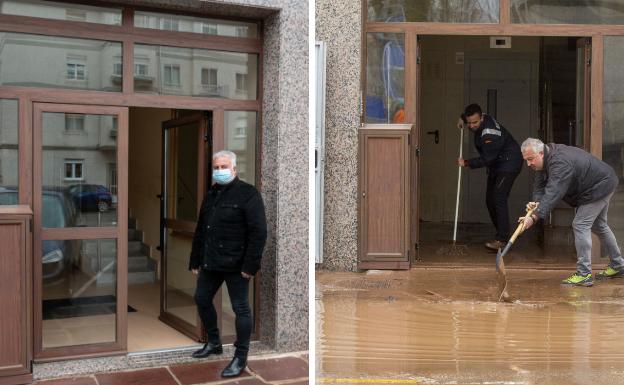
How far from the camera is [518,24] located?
939cm

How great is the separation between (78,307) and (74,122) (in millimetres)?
1472

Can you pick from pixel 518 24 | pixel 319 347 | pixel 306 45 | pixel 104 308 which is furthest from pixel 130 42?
pixel 518 24

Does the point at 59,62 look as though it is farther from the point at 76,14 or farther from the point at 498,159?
the point at 498,159

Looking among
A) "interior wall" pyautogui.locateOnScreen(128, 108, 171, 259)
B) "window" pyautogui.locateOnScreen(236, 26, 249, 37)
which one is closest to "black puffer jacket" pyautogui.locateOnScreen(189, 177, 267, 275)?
"window" pyautogui.locateOnScreen(236, 26, 249, 37)

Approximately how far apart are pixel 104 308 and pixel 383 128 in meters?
3.82

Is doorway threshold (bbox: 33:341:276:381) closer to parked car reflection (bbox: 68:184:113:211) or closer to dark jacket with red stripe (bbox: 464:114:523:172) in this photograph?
parked car reflection (bbox: 68:184:113:211)

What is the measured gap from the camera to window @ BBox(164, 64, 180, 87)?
278 inches

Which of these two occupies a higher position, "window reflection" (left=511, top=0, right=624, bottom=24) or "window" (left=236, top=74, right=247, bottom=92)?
"window reflection" (left=511, top=0, right=624, bottom=24)

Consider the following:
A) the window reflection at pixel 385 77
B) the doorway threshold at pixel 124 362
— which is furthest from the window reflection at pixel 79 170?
the window reflection at pixel 385 77

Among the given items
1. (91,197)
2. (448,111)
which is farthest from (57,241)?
(448,111)

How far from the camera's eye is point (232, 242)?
6562 mm

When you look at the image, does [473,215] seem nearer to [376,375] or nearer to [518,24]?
[518,24]

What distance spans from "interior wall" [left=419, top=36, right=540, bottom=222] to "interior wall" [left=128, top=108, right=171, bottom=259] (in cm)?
530

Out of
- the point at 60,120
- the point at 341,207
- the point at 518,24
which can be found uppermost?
the point at 518,24
